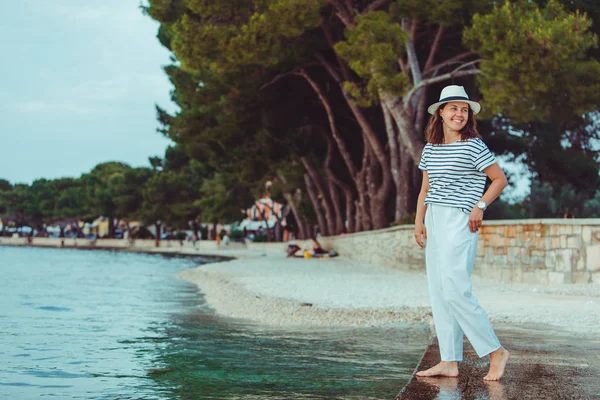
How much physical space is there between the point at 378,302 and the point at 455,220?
270 inches

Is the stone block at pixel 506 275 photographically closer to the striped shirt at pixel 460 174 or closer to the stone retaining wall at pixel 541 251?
the stone retaining wall at pixel 541 251

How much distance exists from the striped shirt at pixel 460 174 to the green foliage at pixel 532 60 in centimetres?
1267

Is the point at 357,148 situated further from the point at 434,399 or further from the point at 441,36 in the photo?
the point at 434,399

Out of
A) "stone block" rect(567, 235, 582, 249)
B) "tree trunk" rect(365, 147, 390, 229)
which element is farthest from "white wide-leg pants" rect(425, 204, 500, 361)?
"tree trunk" rect(365, 147, 390, 229)

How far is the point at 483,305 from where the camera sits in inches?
368

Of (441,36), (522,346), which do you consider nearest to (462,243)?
(522,346)

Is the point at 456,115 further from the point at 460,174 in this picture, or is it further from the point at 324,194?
the point at 324,194

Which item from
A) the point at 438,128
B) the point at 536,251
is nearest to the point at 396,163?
the point at 536,251

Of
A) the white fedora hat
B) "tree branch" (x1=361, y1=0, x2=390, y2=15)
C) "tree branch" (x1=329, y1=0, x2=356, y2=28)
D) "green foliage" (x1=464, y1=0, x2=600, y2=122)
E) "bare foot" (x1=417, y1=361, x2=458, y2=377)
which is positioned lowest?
"bare foot" (x1=417, y1=361, x2=458, y2=377)

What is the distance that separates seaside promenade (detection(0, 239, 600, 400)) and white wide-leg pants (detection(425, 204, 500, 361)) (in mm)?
222

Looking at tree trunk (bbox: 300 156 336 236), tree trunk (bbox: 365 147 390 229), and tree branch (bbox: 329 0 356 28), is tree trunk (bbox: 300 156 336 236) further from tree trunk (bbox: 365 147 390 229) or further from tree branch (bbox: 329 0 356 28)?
tree branch (bbox: 329 0 356 28)

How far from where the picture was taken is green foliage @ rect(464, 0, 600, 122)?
16141 mm

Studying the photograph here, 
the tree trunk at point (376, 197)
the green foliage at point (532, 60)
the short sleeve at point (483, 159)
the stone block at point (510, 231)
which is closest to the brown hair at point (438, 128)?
the short sleeve at point (483, 159)

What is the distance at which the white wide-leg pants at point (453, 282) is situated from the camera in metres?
4.08
